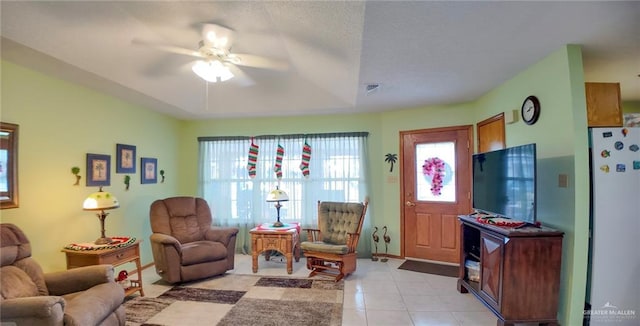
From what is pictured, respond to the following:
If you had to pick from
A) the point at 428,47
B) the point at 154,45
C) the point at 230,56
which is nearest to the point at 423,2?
the point at 428,47

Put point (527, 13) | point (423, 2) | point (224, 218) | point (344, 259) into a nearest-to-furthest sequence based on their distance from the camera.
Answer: point (423, 2)
point (527, 13)
point (344, 259)
point (224, 218)

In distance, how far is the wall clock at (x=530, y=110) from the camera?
2699 mm

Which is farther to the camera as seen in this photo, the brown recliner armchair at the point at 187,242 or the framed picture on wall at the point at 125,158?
the framed picture on wall at the point at 125,158

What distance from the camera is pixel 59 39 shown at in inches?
94.0

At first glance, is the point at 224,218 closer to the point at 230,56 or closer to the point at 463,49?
the point at 230,56

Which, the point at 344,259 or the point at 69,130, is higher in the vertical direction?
the point at 69,130

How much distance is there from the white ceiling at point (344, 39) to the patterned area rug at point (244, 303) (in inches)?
92.8

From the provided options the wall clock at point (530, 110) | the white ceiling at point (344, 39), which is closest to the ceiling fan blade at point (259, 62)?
the white ceiling at point (344, 39)

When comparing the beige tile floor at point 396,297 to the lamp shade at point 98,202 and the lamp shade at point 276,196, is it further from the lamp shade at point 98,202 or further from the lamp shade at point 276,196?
the lamp shade at point 98,202

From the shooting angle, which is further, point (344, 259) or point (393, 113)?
point (393, 113)

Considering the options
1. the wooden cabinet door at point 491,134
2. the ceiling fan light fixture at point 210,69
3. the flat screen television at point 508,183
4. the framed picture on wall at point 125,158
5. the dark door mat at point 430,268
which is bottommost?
the dark door mat at point 430,268

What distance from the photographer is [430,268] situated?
4.03 metres

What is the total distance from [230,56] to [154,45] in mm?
649

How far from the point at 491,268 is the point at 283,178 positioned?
3.21 metres
